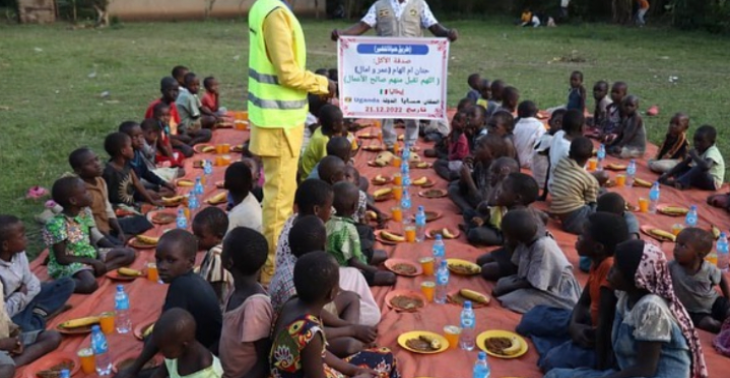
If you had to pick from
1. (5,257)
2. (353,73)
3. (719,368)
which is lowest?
(719,368)

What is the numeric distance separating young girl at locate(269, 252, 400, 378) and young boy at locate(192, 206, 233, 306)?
42.6 inches

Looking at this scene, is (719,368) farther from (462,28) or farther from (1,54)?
(462,28)

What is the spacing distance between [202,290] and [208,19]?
1105 inches

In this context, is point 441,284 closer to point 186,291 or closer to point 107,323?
point 186,291

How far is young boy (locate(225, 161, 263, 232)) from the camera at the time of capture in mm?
5566

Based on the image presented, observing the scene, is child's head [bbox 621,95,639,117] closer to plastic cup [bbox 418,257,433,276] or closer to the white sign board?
the white sign board

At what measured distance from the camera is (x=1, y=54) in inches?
717

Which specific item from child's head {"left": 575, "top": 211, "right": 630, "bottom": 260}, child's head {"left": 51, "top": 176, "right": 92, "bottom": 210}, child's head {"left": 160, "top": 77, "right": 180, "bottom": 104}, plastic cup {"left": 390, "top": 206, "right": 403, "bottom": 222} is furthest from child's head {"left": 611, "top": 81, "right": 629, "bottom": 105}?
child's head {"left": 51, "top": 176, "right": 92, "bottom": 210}

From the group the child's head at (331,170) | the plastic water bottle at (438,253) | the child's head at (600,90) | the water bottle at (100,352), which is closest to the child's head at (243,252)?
the water bottle at (100,352)

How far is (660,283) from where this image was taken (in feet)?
11.9

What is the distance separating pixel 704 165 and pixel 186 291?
6.33 meters

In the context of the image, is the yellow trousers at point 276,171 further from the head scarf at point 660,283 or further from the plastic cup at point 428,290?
the head scarf at point 660,283

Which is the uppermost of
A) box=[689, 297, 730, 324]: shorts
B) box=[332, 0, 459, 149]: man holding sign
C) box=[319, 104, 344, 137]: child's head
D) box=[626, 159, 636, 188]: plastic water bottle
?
box=[332, 0, 459, 149]: man holding sign

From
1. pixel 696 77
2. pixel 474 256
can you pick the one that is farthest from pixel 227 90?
pixel 696 77
